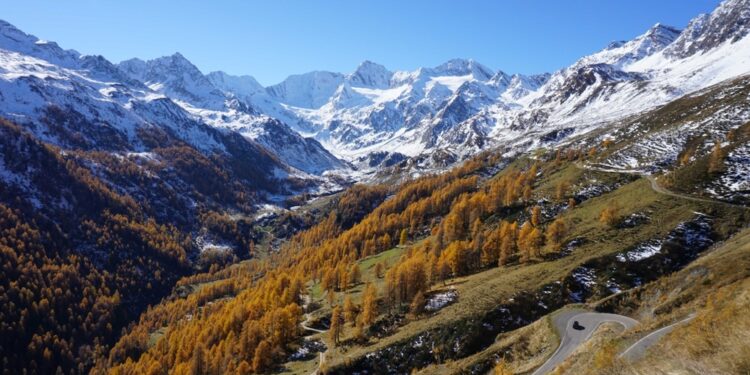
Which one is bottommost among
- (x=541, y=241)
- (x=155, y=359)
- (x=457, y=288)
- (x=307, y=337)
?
(x=155, y=359)

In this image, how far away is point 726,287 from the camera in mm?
66125

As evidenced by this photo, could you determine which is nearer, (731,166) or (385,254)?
(731,166)

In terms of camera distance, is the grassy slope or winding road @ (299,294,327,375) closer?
the grassy slope

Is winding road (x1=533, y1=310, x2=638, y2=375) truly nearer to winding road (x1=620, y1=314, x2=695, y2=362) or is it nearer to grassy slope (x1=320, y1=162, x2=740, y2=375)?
winding road (x1=620, y1=314, x2=695, y2=362)

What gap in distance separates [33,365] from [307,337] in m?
145

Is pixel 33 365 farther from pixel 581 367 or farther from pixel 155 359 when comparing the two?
pixel 581 367

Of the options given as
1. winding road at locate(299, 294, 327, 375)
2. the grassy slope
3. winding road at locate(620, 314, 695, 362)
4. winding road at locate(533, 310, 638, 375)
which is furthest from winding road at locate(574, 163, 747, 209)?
winding road at locate(299, 294, 327, 375)

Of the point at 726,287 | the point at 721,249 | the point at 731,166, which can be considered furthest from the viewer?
the point at 731,166

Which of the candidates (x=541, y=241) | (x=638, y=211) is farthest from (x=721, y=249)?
(x=541, y=241)

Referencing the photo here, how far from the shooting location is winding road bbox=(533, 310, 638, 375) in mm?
67562

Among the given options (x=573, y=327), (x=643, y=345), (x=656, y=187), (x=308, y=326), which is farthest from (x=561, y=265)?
(x=308, y=326)

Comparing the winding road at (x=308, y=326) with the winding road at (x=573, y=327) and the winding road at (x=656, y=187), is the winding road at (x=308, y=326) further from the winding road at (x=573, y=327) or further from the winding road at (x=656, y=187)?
the winding road at (x=656, y=187)

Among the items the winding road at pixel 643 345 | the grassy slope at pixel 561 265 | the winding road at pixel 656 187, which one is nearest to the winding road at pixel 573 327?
the winding road at pixel 643 345

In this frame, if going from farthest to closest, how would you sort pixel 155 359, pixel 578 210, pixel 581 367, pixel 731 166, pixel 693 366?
pixel 155 359, pixel 578 210, pixel 731 166, pixel 581 367, pixel 693 366
